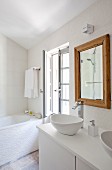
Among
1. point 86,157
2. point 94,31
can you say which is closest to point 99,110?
point 86,157

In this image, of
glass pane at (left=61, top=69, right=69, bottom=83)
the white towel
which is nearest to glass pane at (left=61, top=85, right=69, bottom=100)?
glass pane at (left=61, top=69, right=69, bottom=83)

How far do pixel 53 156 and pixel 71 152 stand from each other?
33 cm

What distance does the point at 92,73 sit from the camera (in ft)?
5.20

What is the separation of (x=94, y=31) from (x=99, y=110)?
93cm

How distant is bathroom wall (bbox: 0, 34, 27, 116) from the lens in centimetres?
296

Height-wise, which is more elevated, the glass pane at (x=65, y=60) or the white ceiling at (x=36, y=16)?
the white ceiling at (x=36, y=16)

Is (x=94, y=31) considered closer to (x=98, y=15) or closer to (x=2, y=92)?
(x=98, y=15)

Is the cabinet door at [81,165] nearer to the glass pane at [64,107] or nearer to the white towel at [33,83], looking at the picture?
the glass pane at [64,107]

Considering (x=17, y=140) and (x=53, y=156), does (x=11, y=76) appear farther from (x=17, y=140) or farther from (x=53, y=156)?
(x=53, y=156)

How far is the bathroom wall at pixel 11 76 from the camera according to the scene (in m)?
2.96

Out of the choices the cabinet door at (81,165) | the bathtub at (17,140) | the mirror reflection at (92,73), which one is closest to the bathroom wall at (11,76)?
the bathtub at (17,140)

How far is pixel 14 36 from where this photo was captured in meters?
2.88

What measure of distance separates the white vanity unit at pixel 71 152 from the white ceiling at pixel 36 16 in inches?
61.1

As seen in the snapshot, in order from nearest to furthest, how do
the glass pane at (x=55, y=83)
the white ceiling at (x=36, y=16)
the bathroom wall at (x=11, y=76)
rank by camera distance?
the white ceiling at (x=36, y=16) → the glass pane at (x=55, y=83) → the bathroom wall at (x=11, y=76)
